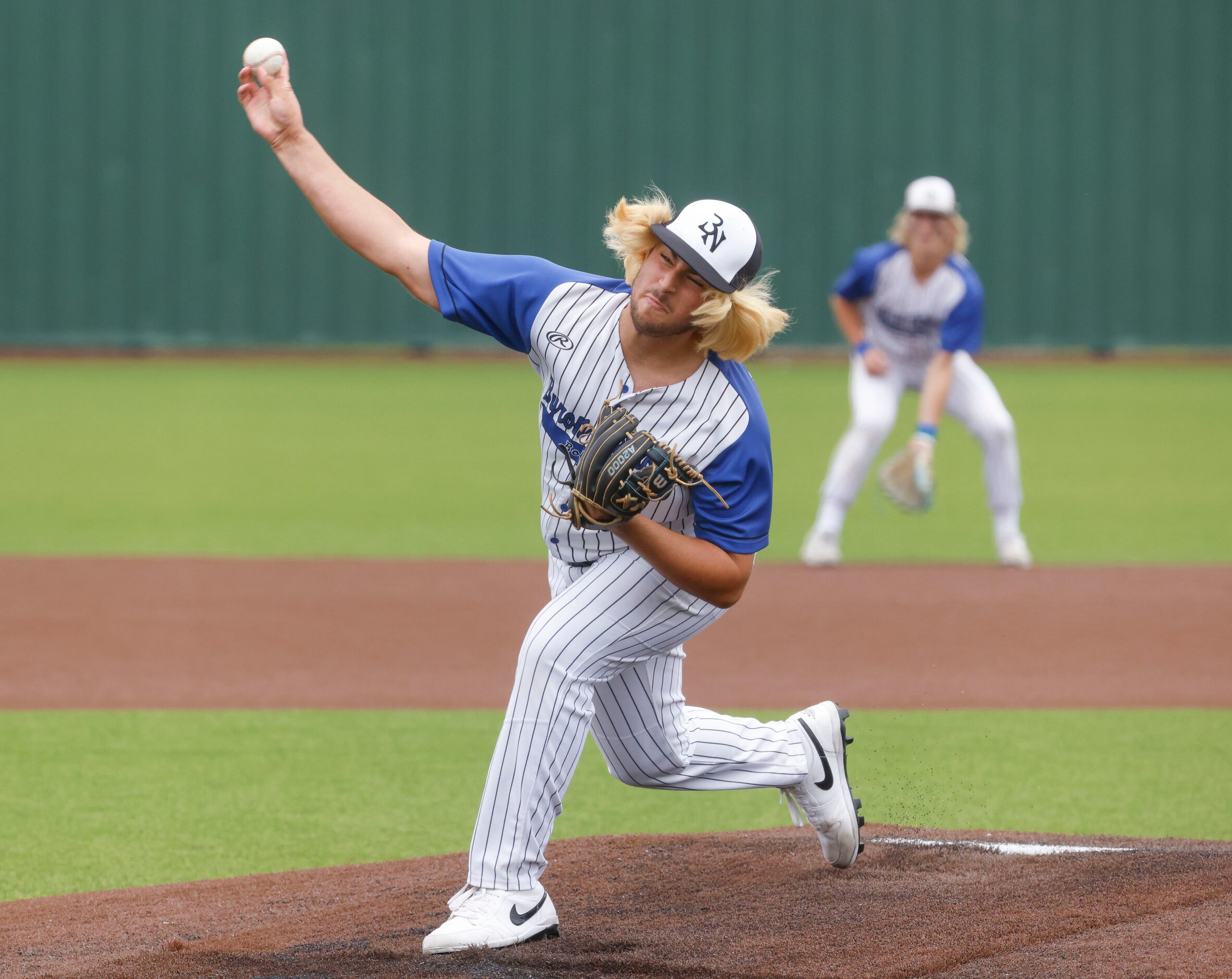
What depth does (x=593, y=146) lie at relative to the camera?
20.9 metres

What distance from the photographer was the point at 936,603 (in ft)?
27.1

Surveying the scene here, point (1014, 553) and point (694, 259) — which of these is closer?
point (694, 259)

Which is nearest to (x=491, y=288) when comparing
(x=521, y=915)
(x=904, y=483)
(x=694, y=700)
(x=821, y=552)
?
(x=521, y=915)

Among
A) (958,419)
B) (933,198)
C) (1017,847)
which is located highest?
(933,198)

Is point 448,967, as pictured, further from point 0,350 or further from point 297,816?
point 0,350

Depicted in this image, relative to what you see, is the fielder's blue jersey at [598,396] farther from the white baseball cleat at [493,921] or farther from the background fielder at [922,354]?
the background fielder at [922,354]

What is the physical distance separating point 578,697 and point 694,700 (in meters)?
2.74

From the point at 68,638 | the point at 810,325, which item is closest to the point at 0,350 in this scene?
the point at 810,325

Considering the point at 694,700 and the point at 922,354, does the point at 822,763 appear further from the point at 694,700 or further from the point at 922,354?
the point at 922,354

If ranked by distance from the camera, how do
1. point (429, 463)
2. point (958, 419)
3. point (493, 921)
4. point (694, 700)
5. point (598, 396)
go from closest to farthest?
point (493, 921) < point (598, 396) < point (694, 700) < point (958, 419) < point (429, 463)

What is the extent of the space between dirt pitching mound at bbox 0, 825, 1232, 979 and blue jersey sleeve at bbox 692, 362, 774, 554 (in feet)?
2.94

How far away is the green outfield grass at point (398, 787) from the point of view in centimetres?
463

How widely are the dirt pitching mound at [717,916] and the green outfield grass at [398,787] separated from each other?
349 mm

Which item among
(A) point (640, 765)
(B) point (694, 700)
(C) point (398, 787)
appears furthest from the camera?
(B) point (694, 700)
